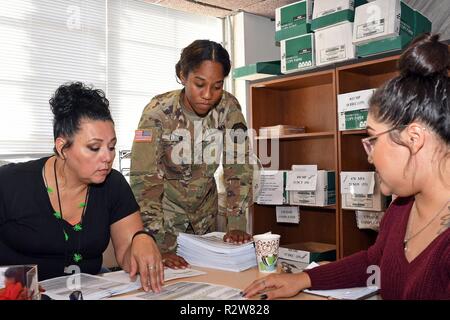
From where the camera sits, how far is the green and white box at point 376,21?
2.20 meters

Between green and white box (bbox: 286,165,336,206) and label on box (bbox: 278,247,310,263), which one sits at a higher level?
green and white box (bbox: 286,165,336,206)

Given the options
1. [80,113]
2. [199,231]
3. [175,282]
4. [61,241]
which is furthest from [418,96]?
[199,231]

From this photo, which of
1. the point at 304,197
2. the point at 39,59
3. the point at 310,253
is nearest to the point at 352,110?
the point at 304,197

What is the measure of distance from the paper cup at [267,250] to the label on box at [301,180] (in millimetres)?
1399

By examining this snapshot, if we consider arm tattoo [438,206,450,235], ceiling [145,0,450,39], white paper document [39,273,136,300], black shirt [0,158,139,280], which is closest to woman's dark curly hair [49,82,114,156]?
black shirt [0,158,139,280]

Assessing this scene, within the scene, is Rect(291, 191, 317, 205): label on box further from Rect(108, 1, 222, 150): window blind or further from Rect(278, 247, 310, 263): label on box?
Rect(108, 1, 222, 150): window blind

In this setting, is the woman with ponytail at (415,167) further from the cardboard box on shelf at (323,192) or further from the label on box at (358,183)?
the cardboard box on shelf at (323,192)

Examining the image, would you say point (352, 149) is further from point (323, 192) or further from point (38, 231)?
point (38, 231)

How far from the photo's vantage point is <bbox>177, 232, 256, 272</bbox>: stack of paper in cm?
130

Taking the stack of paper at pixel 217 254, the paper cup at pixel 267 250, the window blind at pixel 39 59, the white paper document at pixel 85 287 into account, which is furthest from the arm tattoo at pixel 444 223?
the window blind at pixel 39 59

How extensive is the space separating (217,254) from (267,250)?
17 cm

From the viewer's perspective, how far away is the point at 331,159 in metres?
2.93

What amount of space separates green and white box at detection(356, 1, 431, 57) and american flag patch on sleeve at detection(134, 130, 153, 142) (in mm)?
1279
